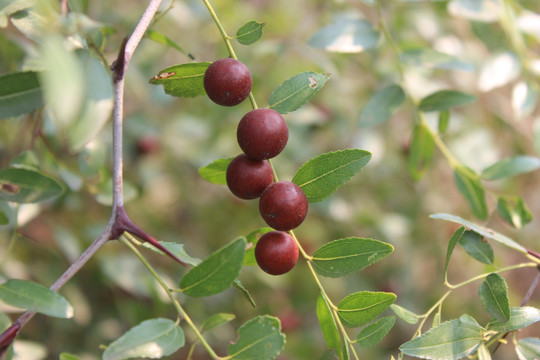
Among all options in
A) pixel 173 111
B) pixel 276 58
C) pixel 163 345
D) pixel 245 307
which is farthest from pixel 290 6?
pixel 163 345

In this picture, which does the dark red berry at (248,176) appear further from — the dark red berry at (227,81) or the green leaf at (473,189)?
the green leaf at (473,189)

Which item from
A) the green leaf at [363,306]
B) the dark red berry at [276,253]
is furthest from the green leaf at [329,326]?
the dark red berry at [276,253]

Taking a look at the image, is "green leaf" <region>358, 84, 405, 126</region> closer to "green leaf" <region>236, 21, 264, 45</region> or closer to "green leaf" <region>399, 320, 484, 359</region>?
"green leaf" <region>236, 21, 264, 45</region>

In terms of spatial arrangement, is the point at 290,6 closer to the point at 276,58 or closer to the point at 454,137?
the point at 276,58

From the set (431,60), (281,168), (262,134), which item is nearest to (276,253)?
(262,134)

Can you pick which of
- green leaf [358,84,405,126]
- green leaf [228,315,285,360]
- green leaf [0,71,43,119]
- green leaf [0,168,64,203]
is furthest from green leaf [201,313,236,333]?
green leaf [358,84,405,126]

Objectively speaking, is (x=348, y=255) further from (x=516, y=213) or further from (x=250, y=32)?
(x=516, y=213)
